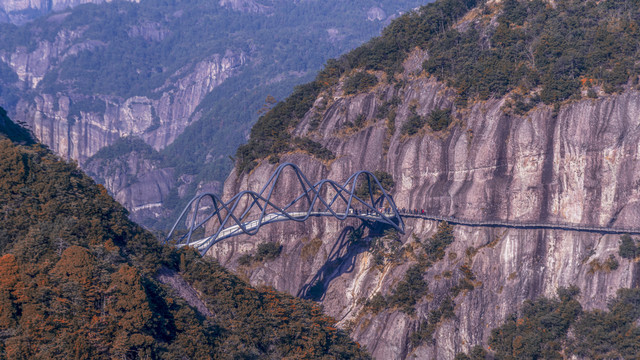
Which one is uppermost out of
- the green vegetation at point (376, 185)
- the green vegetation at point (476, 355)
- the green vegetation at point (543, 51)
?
the green vegetation at point (543, 51)

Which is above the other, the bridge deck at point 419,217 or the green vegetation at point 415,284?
the bridge deck at point 419,217

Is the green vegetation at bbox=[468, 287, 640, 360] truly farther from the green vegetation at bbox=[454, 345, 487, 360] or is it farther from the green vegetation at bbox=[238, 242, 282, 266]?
the green vegetation at bbox=[238, 242, 282, 266]

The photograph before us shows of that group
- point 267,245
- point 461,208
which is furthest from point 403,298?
point 267,245

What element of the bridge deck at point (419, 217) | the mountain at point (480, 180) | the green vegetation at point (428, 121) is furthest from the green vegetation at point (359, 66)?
the bridge deck at point (419, 217)

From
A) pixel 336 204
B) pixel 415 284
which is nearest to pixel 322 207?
pixel 336 204

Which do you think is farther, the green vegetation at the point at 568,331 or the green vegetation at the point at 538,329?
the green vegetation at the point at 538,329

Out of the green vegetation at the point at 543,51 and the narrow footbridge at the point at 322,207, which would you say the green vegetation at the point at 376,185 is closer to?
the narrow footbridge at the point at 322,207

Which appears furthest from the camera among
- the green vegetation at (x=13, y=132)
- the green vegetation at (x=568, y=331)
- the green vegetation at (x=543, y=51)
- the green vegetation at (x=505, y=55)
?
the green vegetation at (x=505, y=55)

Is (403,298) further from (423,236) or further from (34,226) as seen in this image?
(34,226)
